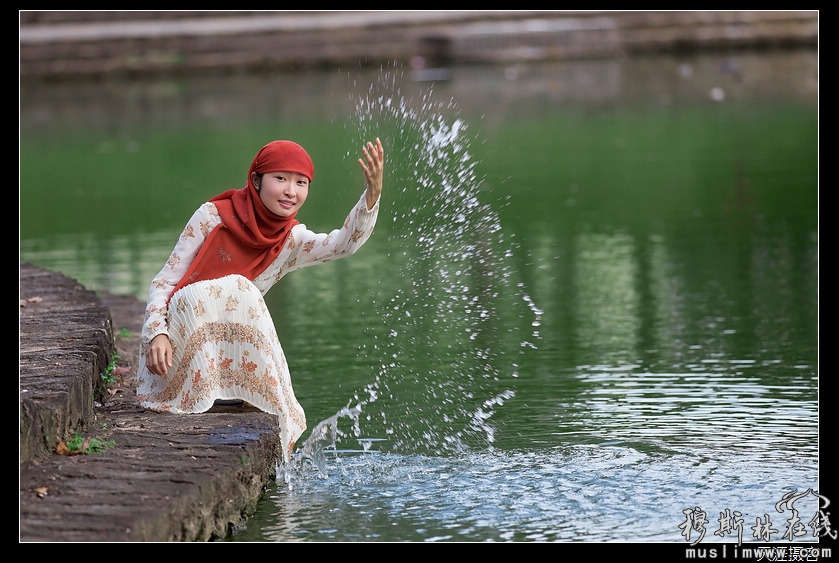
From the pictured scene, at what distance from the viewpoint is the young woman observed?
4.45 metres

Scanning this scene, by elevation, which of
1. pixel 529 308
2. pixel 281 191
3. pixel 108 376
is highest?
pixel 281 191

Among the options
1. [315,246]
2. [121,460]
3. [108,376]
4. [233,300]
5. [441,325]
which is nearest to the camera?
[121,460]

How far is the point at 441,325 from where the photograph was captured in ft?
22.8

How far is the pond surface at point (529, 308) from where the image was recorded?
427 centimetres

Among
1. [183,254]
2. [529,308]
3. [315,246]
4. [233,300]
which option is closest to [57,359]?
[183,254]

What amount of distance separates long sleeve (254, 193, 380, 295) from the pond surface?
668 millimetres

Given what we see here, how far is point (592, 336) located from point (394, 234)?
3.17m

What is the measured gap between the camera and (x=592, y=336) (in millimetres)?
6641

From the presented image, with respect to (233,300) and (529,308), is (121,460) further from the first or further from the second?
(529,308)

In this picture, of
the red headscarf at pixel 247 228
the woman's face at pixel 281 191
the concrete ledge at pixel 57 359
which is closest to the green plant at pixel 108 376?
the concrete ledge at pixel 57 359

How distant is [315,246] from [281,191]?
29cm

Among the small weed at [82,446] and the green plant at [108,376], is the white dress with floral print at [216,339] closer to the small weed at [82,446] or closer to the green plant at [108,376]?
the green plant at [108,376]

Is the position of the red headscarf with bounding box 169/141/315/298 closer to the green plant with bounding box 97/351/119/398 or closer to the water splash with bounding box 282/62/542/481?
the green plant with bounding box 97/351/119/398

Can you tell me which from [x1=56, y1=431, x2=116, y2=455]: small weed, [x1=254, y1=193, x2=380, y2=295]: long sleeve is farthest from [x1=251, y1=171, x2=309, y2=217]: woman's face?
[x1=56, y1=431, x2=116, y2=455]: small weed
